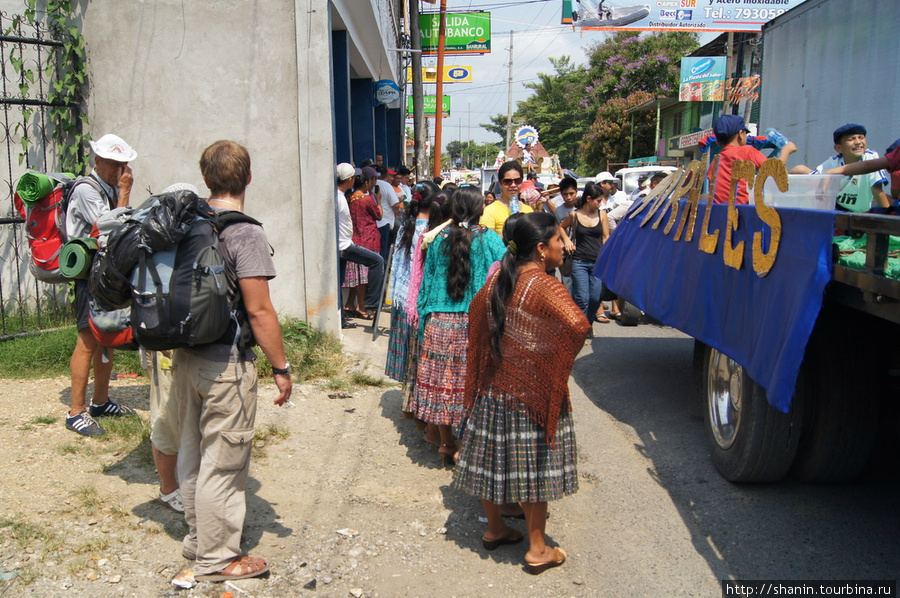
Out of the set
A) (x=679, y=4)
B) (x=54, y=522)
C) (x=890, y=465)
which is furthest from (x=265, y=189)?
(x=679, y=4)

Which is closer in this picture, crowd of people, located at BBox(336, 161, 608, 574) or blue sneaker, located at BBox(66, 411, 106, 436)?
crowd of people, located at BBox(336, 161, 608, 574)

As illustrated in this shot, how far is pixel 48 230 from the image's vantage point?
15.0ft

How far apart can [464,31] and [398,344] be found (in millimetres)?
14868

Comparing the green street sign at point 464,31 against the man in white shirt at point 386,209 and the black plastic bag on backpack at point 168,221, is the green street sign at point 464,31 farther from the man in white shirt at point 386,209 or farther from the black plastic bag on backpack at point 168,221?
the black plastic bag on backpack at point 168,221

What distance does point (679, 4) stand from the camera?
853 inches

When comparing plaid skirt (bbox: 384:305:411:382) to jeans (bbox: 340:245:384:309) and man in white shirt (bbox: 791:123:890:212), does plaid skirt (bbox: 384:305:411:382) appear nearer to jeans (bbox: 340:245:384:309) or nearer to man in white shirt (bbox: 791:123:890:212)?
man in white shirt (bbox: 791:123:890:212)

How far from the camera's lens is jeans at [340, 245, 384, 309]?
8148 mm

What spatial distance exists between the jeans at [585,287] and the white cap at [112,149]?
4.59 m

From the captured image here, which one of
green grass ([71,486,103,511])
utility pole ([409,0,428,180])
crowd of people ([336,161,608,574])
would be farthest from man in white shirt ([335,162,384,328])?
utility pole ([409,0,428,180])

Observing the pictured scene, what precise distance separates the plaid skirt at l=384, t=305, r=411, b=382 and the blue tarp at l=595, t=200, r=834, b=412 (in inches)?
70.0

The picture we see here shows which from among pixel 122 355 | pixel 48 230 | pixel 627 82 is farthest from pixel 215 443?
pixel 627 82

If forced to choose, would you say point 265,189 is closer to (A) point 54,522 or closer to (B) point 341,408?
(B) point 341,408

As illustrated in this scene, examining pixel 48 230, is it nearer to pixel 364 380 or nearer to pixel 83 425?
pixel 83 425

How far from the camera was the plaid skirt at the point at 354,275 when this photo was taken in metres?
8.46
